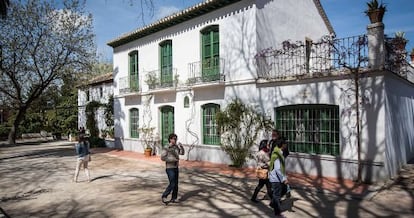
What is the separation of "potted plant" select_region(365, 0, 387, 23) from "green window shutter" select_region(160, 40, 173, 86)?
29.7 ft

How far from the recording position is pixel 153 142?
52.4 ft

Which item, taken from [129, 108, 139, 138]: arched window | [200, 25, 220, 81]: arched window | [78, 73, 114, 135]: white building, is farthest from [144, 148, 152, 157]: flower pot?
[78, 73, 114, 135]: white building

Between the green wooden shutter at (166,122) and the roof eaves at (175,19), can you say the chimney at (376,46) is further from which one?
the green wooden shutter at (166,122)

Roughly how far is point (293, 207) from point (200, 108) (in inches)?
295

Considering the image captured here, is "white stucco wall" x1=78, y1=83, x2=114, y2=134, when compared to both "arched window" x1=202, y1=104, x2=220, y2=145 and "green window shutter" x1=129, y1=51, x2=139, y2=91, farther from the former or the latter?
"arched window" x1=202, y1=104, x2=220, y2=145

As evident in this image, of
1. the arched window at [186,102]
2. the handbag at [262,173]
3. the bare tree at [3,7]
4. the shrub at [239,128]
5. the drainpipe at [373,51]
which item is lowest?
the handbag at [262,173]

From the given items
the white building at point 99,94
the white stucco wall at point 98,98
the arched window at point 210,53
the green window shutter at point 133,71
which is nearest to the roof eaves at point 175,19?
the arched window at point 210,53

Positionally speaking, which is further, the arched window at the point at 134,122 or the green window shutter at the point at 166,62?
the arched window at the point at 134,122

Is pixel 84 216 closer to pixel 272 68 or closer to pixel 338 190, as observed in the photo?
pixel 338 190

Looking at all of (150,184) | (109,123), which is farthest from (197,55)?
(109,123)

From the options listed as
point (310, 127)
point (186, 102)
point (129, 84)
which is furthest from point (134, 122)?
point (310, 127)

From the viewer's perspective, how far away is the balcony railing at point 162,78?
14812 mm

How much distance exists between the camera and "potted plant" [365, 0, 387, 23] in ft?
28.1

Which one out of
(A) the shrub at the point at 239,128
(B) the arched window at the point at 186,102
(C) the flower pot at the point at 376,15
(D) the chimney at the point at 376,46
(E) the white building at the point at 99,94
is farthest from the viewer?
(E) the white building at the point at 99,94
